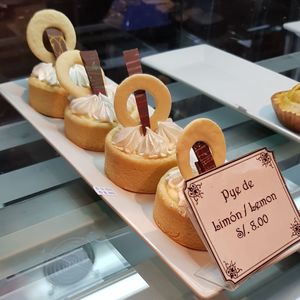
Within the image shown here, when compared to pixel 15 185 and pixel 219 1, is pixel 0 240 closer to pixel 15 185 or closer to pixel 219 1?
pixel 15 185

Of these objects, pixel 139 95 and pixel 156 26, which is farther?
pixel 156 26

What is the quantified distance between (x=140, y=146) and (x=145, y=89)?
13cm

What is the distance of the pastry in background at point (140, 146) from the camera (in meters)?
1.09

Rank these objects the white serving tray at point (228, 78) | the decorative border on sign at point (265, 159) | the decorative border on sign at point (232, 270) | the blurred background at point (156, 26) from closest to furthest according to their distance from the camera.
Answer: the decorative border on sign at point (232, 270)
the decorative border on sign at point (265, 159)
the white serving tray at point (228, 78)
the blurred background at point (156, 26)

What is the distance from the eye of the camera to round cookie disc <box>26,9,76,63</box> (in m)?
1.43

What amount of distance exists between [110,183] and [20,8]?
1544 millimetres

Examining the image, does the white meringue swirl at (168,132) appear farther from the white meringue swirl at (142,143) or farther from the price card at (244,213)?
the price card at (244,213)

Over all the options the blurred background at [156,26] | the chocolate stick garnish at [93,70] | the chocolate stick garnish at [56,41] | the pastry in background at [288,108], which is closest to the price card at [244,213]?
the pastry in background at [288,108]

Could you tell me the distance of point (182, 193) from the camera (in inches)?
37.7

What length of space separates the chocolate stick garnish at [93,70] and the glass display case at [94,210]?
0.63 ft

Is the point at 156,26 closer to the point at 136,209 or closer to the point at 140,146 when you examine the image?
the point at 140,146

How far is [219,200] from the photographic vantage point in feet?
2.79

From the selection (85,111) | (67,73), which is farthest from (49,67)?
(85,111)

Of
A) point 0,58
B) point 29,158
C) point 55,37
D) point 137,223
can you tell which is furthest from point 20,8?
point 137,223
